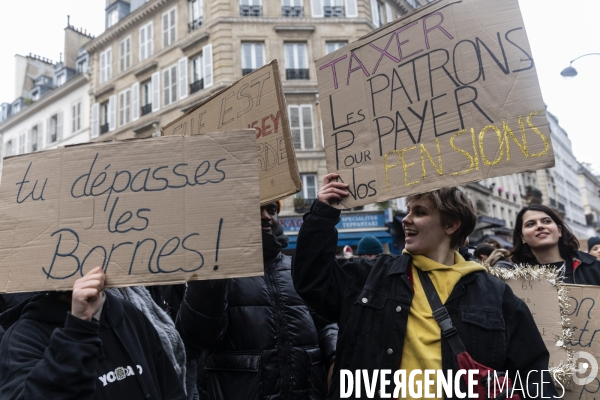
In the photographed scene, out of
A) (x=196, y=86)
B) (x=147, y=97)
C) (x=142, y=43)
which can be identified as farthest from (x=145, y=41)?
(x=196, y=86)

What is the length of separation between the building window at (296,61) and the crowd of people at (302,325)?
16.5 m

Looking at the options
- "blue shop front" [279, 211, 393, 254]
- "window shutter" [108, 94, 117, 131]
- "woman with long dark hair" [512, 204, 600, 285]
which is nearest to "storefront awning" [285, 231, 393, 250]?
"blue shop front" [279, 211, 393, 254]

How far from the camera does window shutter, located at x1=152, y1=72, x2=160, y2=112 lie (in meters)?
19.9

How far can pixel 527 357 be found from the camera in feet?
5.99

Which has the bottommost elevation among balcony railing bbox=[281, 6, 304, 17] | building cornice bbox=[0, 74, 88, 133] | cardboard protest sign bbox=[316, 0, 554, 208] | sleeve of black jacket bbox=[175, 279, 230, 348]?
sleeve of black jacket bbox=[175, 279, 230, 348]

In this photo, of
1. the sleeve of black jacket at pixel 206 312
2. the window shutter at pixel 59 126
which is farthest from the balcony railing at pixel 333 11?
A: the sleeve of black jacket at pixel 206 312

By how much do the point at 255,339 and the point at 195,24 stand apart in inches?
751

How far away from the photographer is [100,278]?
1.68 meters

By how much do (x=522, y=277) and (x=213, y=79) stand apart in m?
17.0

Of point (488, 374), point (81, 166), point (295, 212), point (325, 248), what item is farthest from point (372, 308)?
point (295, 212)

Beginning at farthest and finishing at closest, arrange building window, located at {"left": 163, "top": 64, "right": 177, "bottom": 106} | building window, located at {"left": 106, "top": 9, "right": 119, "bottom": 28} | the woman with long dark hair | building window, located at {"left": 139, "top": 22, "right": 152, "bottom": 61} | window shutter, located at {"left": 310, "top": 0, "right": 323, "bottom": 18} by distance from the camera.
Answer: building window, located at {"left": 106, "top": 9, "right": 119, "bottom": 28}
building window, located at {"left": 139, "top": 22, "right": 152, "bottom": 61}
building window, located at {"left": 163, "top": 64, "right": 177, "bottom": 106}
window shutter, located at {"left": 310, "top": 0, "right": 323, "bottom": 18}
the woman with long dark hair

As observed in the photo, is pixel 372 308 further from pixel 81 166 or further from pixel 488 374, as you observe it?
pixel 81 166

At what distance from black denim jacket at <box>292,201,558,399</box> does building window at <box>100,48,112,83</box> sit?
74.4 ft

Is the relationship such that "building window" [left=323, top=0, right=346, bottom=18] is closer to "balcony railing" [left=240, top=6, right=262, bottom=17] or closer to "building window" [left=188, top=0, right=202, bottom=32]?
"balcony railing" [left=240, top=6, right=262, bottom=17]
